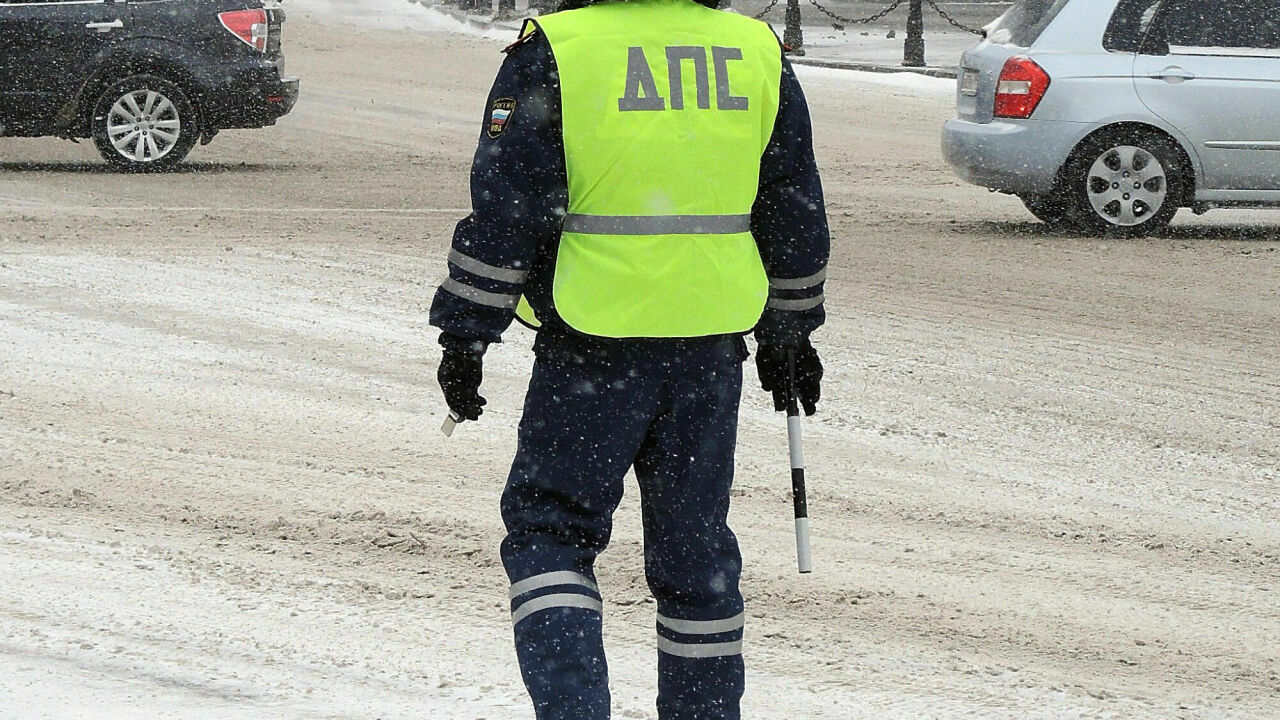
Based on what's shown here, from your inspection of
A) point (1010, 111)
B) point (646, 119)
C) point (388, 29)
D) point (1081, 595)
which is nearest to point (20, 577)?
point (646, 119)

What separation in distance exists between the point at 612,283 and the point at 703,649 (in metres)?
0.76

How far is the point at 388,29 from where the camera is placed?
105ft

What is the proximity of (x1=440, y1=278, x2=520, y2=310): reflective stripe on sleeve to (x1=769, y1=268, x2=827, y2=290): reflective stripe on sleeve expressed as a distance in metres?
0.58

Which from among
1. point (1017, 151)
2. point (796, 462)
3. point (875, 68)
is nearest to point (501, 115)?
point (796, 462)

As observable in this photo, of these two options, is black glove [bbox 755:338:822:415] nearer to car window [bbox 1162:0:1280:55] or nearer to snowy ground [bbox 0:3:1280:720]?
snowy ground [bbox 0:3:1280:720]

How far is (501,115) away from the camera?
3.30m

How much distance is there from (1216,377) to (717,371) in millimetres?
4697

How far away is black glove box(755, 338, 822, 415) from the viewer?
3.74 metres

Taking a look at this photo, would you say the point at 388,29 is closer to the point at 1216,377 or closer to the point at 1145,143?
the point at 1145,143

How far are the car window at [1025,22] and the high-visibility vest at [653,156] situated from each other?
8732mm

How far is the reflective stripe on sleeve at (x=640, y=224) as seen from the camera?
3352 mm

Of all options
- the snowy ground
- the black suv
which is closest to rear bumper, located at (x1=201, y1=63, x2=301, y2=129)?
the black suv

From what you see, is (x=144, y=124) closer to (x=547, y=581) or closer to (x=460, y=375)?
(x=460, y=375)

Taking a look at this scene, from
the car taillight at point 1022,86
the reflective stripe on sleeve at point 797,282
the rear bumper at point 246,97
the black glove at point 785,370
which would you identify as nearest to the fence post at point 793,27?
the rear bumper at point 246,97
